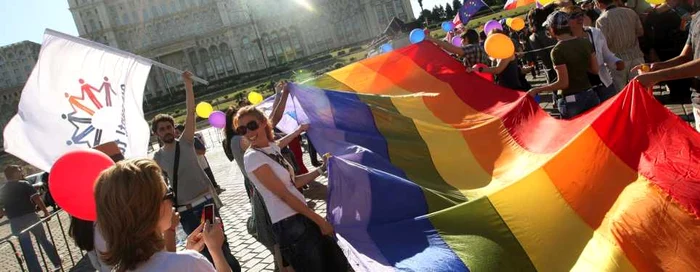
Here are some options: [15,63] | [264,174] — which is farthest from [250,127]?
[15,63]

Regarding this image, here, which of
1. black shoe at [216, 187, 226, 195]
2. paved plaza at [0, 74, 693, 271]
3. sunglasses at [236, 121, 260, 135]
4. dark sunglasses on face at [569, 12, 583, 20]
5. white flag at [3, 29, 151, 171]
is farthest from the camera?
black shoe at [216, 187, 226, 195]

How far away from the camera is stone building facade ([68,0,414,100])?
2933 inches

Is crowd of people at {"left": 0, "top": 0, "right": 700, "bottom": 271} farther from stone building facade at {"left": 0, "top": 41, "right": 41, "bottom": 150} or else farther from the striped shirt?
stone building facade at {"left": 0, "top": 41, "right": 41, "bottom": 150}

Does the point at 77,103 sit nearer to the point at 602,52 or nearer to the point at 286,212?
the point at 286,212

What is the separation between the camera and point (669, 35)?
6.84 metres

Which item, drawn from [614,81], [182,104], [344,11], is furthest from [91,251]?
[344,11]

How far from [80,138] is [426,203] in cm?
283

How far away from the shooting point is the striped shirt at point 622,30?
17.9ft

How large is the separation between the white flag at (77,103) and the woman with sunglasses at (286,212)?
1308 millimetres

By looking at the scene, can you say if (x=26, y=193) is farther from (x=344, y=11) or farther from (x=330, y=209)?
(x=344, y=11)

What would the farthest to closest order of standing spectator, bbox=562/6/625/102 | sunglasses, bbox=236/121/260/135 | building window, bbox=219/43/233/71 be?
building window, bbox=219/43/233/71 → standing spectator, bbox=562/6/625/102 → sunglasses, bbox=236/121/260/135

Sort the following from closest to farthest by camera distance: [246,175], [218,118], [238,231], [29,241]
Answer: [246,175]
[29,241]
[218,118]
[238,231]

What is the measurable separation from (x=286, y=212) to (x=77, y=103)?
2.18m

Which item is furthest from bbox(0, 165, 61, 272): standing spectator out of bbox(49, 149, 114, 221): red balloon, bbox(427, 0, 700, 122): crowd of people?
bbox(427, 0, 700, 122): crowd of people
